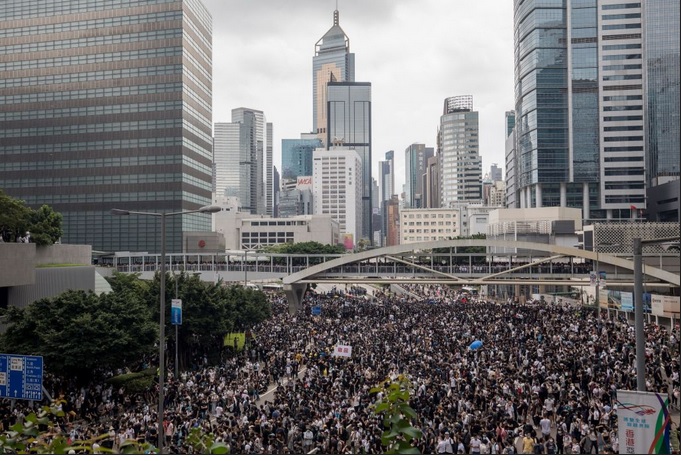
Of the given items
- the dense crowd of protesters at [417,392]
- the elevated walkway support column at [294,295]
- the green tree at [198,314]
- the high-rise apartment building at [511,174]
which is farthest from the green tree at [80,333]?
the high-rise apartment building at [511,174]

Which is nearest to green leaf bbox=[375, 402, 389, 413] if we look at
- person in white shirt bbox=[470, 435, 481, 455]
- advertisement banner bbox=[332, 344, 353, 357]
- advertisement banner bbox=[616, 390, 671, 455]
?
advertisement banner bbox=[616, 390, 671, 455]

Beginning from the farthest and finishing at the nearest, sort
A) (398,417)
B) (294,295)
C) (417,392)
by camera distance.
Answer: (294,295), (417,392), (398,417)

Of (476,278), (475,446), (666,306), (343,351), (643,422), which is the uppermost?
(643,422)

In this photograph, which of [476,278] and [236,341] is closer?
[236,341]

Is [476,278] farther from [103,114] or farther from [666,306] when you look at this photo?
[103,114]

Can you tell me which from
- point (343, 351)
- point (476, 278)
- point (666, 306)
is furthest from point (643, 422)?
point (476, 278)

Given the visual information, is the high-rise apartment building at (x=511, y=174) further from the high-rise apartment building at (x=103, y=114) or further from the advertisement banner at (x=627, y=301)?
the advertisement banner at (x=627, y=301)

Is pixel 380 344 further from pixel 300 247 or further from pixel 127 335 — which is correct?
pixel 300 247
